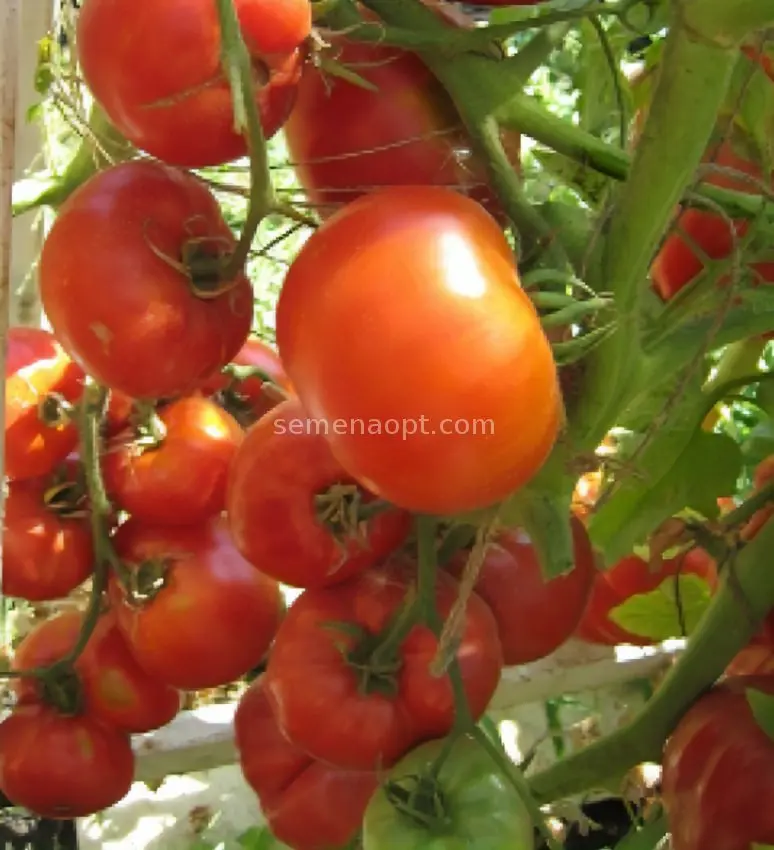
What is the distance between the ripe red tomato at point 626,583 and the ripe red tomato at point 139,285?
0.42m

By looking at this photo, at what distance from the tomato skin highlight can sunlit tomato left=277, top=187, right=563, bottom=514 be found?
181 mm

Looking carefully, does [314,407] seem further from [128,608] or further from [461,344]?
[128,608]

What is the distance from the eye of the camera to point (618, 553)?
0.59 meters

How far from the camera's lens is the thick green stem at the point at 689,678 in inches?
Result: 23.5

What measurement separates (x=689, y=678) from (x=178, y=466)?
0.28 meters

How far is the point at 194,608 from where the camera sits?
0.58 metres

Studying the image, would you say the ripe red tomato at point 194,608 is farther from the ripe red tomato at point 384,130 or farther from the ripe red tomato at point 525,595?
the ripe red tomato at point 384,130

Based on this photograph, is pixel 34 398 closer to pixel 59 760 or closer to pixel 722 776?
pixel 59 760

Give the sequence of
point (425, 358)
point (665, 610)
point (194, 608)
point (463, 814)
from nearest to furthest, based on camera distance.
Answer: point (425, 358) < point (463, 814) < point (194, 608) < point (665, 610)

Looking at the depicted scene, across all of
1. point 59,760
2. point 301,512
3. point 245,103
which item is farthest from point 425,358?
point 59,760

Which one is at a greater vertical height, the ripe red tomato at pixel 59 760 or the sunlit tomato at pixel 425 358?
the sunlit tomato at pixel 425 358

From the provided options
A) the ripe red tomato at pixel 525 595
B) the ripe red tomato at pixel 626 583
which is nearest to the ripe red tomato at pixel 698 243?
the ripe red tomato at pixel 525 595

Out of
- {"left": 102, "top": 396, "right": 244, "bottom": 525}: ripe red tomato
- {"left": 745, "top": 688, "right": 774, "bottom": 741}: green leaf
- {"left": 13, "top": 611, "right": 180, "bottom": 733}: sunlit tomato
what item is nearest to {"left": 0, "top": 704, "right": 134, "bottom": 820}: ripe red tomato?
{"left": 13, "top": 611, "right": 180, "bottom": 733}: sunlit tomato

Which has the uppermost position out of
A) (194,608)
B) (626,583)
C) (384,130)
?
(384,130)
